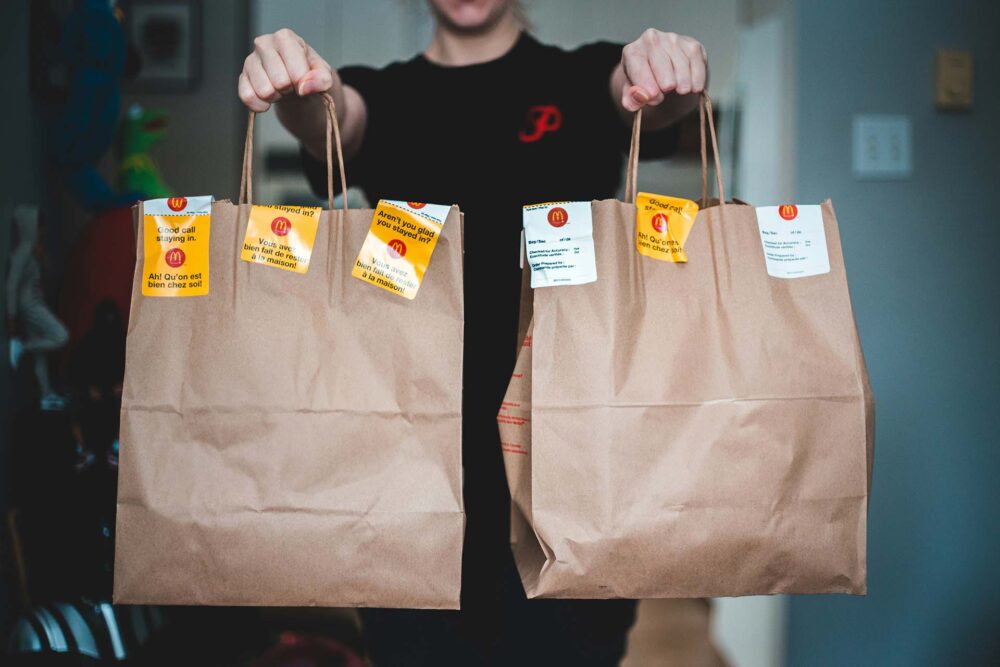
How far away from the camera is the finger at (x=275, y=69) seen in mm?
680

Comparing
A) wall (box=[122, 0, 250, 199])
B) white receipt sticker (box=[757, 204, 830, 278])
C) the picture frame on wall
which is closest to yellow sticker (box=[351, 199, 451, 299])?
white receipt sticker (box=[757, 204, 830, 278])

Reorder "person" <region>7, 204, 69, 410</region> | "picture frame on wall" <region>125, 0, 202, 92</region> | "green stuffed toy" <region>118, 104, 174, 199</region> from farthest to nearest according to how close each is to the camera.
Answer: "picture frame on wall" <region>125, 0, 202, 92</region> < "green stuffed toy" <region>118, 104, 174, 199</region> < "person" <region>7, 204, 69, 410</region>

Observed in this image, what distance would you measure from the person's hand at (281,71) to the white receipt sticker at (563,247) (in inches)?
10.0

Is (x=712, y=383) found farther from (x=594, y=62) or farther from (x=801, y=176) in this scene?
(x=801, y=176)

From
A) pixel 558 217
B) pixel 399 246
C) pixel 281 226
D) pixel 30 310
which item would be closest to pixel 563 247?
pixel 558 217

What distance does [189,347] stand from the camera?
68 cm

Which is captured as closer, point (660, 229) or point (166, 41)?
point (660, 229)

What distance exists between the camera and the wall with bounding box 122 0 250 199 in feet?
6.84

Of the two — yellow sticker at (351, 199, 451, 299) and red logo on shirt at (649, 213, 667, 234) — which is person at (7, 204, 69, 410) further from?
red logo on shirt at (649, 213, 667, 234)

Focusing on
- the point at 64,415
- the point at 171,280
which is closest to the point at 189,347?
the point at 171,280

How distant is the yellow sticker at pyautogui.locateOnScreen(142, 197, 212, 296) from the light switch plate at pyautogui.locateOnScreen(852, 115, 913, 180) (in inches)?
Result: 48.8

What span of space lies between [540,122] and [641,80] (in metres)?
0.20

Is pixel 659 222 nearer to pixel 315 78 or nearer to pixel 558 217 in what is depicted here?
pixel 558 217

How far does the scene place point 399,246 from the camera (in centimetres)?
68
